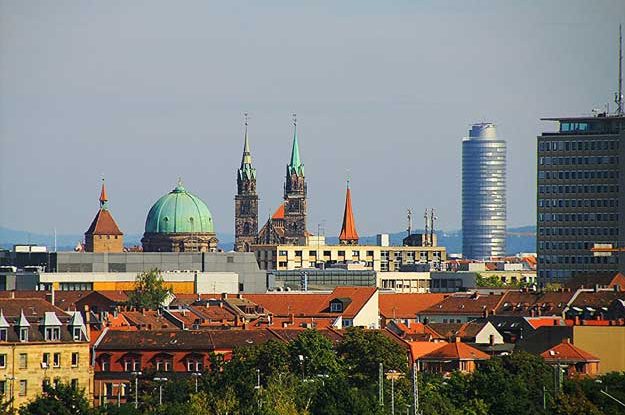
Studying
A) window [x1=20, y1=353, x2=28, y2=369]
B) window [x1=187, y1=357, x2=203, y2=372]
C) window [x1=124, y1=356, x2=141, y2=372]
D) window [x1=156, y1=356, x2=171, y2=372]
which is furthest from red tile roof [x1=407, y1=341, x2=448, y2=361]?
window [x1=20, y1=353, x2=28, y2=369]

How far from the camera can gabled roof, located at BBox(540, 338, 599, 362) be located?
14762 centimetres

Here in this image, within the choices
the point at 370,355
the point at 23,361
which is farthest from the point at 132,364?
the point at 23,361

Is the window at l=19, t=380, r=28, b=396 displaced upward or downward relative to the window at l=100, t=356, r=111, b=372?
upward

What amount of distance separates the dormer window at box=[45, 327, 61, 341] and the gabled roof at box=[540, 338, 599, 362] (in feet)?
97.3

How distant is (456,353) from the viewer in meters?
153

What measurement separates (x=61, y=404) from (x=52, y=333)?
2735 centimetres

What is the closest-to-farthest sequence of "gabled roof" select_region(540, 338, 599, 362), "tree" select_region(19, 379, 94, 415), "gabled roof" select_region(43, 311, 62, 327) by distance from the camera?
"tree" select_region(19, 379, 94, 415)
"gabled roof" select_region(43, 311, 62, 327)
"gabled roof" select_region(540, 338, 599, 362)

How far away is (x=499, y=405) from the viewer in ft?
380

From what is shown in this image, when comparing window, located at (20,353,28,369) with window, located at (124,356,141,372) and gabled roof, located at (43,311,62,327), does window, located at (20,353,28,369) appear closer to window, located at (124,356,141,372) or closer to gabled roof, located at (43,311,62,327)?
gabled roof, located at (43,311,62,327)

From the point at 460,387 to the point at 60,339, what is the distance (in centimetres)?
2280

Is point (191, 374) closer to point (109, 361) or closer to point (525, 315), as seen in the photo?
point (109, 361)

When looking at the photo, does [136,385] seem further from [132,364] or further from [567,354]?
[567,354]

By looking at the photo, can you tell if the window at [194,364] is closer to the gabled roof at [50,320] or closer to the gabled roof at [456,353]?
the gabled roof at [456,353]

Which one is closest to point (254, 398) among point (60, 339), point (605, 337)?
→ point (60, 339)
